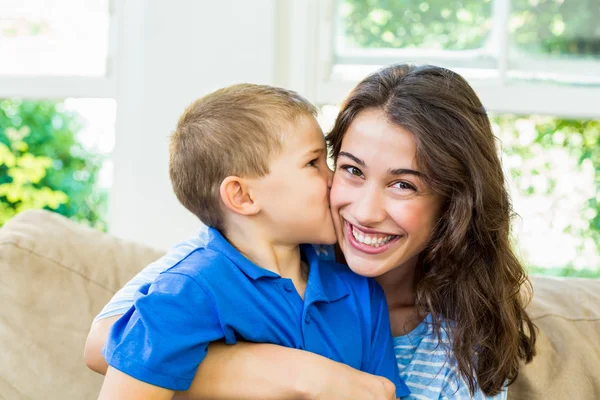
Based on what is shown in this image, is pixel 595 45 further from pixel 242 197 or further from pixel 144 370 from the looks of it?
pixel 144 370

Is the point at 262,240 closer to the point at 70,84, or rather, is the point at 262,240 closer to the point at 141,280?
the point at 141,280

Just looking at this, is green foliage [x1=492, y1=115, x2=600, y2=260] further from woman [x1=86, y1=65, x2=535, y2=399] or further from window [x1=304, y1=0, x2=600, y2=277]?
woman [x1=86, y1=65, x2=535, y2=399]

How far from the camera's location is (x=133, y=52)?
2.63 metres

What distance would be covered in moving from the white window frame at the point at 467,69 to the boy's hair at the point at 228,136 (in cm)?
112

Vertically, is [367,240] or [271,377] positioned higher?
[367,240]

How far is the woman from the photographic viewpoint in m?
1.41

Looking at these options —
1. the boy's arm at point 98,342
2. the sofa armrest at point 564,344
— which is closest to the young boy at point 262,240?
the boy's arm at point 98,342

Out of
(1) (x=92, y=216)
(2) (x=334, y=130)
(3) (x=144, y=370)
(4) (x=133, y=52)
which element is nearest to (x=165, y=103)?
(4) (x=133, y=52)

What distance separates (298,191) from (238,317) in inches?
11.2

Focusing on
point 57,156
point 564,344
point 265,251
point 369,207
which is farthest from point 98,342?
point 57,156

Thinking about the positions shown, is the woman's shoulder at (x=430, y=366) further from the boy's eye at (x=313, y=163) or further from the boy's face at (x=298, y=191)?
the boy's eye at (x=313, y=163)

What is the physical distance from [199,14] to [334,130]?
40.7 inches

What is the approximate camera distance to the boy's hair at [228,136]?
1482mm

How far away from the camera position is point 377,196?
5.05 feet
